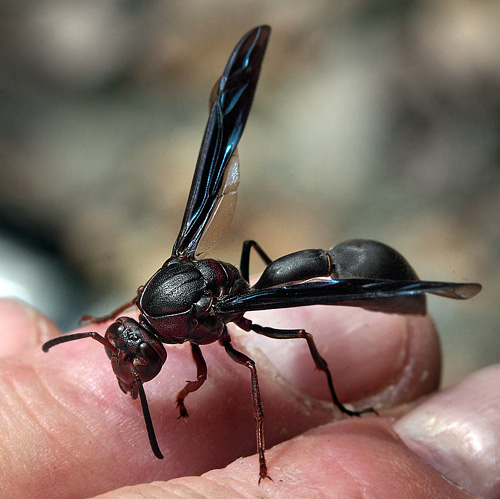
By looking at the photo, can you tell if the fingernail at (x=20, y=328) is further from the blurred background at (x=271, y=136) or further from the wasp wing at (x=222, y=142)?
the wasp wing at (x=222, y=142)

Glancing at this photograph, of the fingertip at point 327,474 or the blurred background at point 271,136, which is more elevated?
the blurred background at point 271,136

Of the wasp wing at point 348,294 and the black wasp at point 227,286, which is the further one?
the black wasp at point 227,286

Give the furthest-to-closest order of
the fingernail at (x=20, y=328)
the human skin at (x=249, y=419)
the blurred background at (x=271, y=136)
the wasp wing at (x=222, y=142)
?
the blurred background at (x=271, y=136) < the fingernail at (x=20, y=328) < the wasp wing at (x=222, y=142) < the human skin at (x=249, y=419)

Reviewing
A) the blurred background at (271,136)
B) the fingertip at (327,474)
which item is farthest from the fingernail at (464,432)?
the blurred background at (271,136)

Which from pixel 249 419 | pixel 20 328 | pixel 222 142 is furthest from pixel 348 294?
pixel 20 328

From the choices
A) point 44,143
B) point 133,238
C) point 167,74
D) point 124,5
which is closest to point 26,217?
point 44,143

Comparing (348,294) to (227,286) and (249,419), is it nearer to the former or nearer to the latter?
(227,286)

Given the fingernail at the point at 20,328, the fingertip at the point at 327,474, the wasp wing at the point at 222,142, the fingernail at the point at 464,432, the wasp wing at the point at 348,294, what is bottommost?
the fingernail at the point at 464,432
